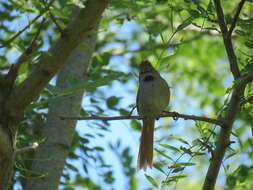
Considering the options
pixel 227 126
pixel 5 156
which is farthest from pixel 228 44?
pixel 5 156

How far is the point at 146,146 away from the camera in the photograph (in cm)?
375

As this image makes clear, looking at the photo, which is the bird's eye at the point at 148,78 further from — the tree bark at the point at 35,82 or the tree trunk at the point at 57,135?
the tree bark at the point at 35,82

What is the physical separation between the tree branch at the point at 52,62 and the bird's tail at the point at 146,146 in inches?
52.1

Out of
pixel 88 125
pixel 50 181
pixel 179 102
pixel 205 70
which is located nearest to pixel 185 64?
pixel 205 70

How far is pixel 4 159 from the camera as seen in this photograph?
2.48 metres

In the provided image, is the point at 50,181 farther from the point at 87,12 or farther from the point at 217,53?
the point at 217,53

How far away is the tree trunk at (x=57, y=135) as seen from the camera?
12.2 ft

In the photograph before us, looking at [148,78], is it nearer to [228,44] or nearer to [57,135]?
[57,135]

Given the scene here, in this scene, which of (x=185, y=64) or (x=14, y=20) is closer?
(x=14, y=20)

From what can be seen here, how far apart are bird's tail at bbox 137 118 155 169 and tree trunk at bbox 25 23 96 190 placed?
0.60 m

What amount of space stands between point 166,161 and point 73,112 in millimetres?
1291

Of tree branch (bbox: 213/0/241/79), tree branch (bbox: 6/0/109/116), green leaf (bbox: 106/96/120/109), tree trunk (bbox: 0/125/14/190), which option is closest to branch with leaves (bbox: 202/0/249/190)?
tree branch (bbox: 213/0/241/79)

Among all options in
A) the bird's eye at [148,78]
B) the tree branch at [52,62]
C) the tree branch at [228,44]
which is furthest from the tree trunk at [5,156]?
the bird's eye at [148,78]

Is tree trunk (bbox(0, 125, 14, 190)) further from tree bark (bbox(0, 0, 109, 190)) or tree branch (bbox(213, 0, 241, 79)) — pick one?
tree branch (bbox(213, 0, 241, 79))
